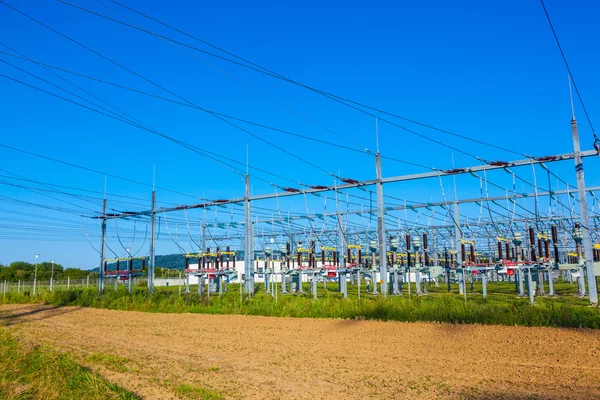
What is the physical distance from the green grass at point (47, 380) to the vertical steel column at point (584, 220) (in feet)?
40.8

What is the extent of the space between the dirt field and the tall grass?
1.87ft

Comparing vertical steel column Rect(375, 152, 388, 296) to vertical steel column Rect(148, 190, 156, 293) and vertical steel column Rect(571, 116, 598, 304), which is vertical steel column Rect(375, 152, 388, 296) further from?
vertical steel column Rect(148, 190, 156, 293)

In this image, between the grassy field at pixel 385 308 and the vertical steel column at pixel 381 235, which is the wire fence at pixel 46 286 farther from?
the vertical steel column at pixel 381 235

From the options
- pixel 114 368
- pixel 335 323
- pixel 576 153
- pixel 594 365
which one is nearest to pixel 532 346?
pixel 594 365

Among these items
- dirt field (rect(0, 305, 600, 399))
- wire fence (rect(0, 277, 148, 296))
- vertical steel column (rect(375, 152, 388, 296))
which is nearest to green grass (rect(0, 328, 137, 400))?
dirt field (rect(0, 305, 600, 399))

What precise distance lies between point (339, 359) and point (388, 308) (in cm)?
445

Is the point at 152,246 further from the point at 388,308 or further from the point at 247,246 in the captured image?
the point at 388,308

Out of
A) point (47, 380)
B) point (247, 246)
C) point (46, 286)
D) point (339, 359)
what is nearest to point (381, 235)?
point (247, 246)

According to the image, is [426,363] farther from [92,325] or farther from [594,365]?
[92,325]

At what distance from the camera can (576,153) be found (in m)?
14.4

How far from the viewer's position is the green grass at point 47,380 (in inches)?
251

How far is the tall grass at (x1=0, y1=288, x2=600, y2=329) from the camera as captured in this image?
38.3 ft

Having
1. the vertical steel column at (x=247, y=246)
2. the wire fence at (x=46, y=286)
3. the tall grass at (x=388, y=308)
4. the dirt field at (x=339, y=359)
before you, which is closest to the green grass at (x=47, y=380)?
the dirt field at (x=339, y=359)

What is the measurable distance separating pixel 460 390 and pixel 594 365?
2929 mm
